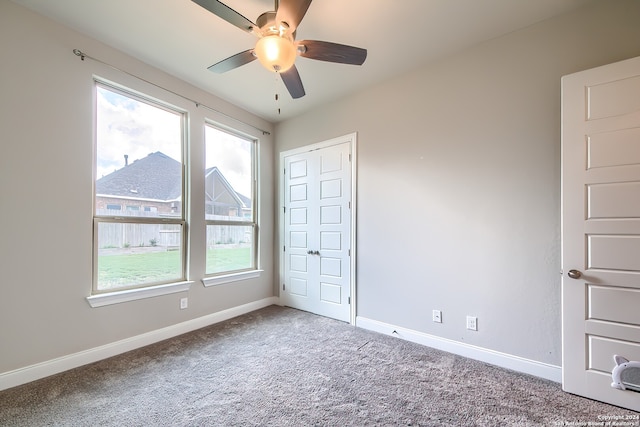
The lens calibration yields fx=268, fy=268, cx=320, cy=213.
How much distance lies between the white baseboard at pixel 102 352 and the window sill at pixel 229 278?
1.25ft

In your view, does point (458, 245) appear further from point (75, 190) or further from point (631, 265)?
point (75, 190)

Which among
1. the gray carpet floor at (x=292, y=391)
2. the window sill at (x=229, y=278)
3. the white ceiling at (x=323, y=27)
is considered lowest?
the gray carpet floor at (x=292, y=391)

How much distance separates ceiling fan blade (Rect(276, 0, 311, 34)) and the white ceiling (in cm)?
53

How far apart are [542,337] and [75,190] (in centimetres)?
415

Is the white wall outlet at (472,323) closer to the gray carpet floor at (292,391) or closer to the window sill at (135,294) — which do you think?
the gray carpet floor at (292,391)

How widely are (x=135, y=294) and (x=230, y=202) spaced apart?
5.10 ft

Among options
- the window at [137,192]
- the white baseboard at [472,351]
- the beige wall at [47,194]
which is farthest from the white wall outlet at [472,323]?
the beige wall at [47,194]

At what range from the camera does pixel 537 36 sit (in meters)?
2.24

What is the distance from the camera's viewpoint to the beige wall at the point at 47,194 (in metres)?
2.04

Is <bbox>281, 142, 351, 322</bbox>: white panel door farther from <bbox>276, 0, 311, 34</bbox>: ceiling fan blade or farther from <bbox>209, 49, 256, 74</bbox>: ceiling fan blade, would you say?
<bbox>276, 0, 311, 34</bbox>: ceiling fan blade

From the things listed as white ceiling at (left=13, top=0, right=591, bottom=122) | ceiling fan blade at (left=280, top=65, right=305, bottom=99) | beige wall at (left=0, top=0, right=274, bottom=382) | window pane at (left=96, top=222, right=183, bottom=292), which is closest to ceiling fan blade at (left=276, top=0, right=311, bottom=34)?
ceiling fan blade at (left=280, top=65, right=305, bottom=99)

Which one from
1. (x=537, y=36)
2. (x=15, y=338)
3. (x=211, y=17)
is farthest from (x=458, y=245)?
(x=15, y=338)

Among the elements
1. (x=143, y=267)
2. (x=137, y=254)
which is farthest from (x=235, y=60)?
(x=143, y=267)

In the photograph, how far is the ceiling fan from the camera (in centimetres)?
155
